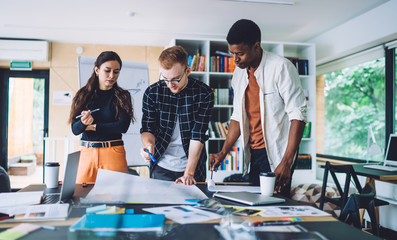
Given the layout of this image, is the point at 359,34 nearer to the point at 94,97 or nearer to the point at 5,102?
the point at 94,97

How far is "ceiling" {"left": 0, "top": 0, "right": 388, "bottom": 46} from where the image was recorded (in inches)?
144

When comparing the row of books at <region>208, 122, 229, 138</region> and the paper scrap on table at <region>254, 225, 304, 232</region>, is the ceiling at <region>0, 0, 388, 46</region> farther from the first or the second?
the paper scrap on table at <region>254, 225, 304, 232</region>

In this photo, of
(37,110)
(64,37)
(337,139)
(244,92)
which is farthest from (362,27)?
(37,110)

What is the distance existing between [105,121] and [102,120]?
0.02 metres

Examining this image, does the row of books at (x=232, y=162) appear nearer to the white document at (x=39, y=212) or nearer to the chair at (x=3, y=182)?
the chair at (x=3, y=182)

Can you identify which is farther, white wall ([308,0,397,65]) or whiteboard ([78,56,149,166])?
white wall ([308,0,397,65])

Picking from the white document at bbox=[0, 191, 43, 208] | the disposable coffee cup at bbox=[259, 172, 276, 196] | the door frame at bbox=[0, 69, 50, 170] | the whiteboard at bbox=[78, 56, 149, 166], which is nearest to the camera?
the white document at bbox=[0, 191, 43, 208]

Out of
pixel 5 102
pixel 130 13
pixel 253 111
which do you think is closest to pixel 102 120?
pixel 253 111

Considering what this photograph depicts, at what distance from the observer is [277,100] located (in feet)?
5.32

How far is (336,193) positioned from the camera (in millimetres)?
3461

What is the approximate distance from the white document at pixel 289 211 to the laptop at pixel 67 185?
2.29 feet

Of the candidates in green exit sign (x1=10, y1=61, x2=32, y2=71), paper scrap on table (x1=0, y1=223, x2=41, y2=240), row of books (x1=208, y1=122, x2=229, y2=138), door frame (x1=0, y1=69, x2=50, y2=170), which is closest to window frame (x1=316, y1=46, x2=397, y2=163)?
row of books (x1=208, y1=122, x2=229, y2=138)

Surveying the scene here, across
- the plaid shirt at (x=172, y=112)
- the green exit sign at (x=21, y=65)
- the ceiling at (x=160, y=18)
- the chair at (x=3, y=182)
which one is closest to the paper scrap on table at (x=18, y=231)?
the plaid shirt at (x=172, y=112)

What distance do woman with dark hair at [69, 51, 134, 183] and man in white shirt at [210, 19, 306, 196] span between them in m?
0.62
